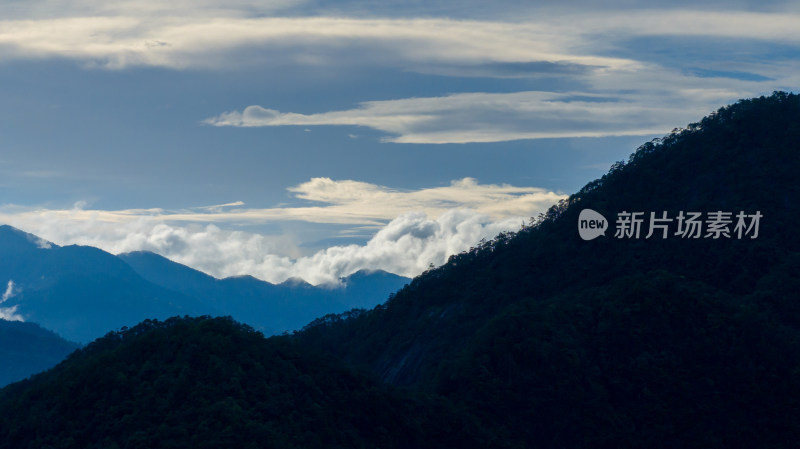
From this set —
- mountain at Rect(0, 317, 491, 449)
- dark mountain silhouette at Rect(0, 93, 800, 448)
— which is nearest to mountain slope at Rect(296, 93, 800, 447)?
dark mountain silhouette at Rect(0, 93, 800, 448)

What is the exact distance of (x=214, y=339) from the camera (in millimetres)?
63281

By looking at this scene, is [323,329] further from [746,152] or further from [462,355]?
[746,152]

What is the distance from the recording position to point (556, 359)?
73375mm

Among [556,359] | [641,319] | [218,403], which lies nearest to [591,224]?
[641,319]

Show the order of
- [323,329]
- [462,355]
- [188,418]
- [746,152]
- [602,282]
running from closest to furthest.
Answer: [188,418] → [462,355] → [602,282] → [746,152] → [323,329]

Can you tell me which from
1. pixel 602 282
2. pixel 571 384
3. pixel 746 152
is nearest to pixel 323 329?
pixel 602 282

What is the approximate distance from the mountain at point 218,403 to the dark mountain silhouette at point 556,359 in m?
0.16

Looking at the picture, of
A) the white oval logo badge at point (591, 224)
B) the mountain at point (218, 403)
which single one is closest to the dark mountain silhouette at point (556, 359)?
the mountain at point (218, 403)

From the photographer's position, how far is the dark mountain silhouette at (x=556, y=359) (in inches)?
2281

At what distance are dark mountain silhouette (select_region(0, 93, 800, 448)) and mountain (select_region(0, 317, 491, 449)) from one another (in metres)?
0.16

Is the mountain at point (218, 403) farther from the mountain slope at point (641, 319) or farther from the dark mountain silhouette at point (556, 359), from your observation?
the mountain slope at point (641, 319)

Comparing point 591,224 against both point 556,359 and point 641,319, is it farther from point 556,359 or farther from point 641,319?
point 556,359

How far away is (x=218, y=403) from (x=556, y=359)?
1326 inches

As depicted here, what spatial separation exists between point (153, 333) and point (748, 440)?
176 feet
